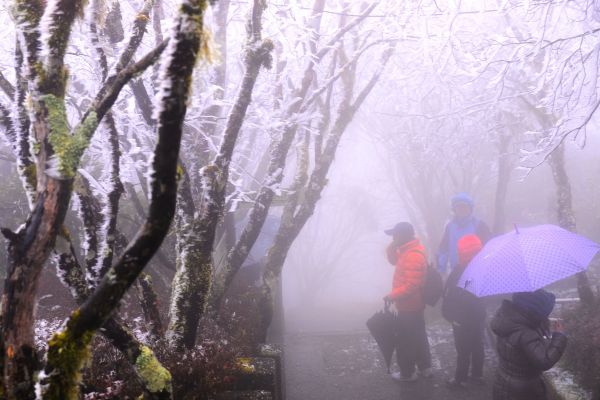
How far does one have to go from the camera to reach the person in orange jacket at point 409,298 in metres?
5.34

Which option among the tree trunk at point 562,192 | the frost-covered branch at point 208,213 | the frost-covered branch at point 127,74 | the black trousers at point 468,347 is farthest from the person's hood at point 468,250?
the frost-covered branch at point 127,74

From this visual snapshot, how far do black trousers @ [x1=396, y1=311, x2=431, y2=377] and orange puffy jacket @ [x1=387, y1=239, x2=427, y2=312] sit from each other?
145mm

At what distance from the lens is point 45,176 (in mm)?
1817

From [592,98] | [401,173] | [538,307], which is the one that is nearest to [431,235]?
[401,173]

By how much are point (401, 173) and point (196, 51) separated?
1328 cm

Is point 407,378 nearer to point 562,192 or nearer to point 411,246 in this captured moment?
→ point 411,246

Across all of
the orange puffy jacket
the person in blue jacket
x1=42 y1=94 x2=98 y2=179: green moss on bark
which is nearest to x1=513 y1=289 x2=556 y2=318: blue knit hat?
the orange puffy jacket

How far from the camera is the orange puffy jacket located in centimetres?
533

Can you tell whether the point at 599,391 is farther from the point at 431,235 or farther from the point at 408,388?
the point at 431,235

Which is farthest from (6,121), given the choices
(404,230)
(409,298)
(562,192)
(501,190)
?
(501,190)

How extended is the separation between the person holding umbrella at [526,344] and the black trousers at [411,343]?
67.5 inches

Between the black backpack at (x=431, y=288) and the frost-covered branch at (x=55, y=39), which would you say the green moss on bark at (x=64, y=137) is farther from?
the black backpack at (x=431, y=288)

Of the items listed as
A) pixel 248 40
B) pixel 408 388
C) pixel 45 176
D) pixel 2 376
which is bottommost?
pixel 408 388

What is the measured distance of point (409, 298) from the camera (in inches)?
215
